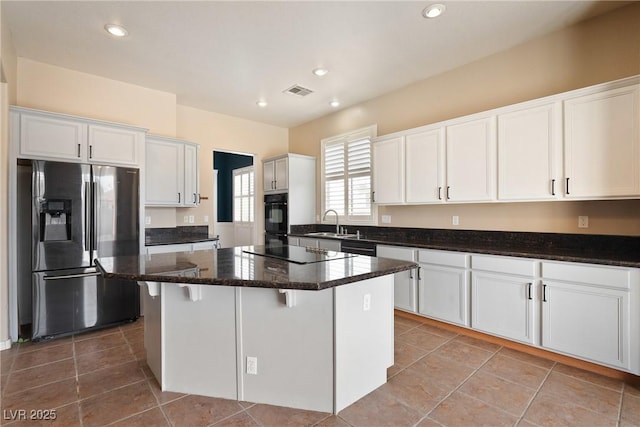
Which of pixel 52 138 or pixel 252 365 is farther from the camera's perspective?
pixel 52 138

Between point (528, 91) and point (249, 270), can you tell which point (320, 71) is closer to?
point (528, 91)


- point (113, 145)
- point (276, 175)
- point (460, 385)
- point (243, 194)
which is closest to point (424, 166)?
point (460, 385)

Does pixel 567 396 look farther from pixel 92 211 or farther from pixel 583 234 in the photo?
pixel 92 211

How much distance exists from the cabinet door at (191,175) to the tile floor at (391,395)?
209 centimetres

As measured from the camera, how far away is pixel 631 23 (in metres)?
2.55

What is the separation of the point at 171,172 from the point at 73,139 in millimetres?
1120

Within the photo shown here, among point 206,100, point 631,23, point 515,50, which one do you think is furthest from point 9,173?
point 631,23

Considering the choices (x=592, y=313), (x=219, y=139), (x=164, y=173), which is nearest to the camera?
(x=592, y=313)

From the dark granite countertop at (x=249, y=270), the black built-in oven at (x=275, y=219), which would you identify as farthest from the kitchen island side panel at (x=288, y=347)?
the black built-in oven at (x=275, y=219)

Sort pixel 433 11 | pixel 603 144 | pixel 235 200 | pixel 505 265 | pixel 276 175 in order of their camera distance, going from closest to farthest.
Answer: pixel 603 144 < pixel 433 11 < pixel 505 265 < pixel 276 175 < pixel 235 200

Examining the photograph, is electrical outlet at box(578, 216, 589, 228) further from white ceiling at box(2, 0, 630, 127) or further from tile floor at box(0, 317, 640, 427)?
white ceiling at box(2, 0, 630, 127)

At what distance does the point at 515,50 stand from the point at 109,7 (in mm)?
3833

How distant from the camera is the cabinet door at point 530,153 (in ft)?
8.73

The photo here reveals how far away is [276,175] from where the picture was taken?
5.45 m
